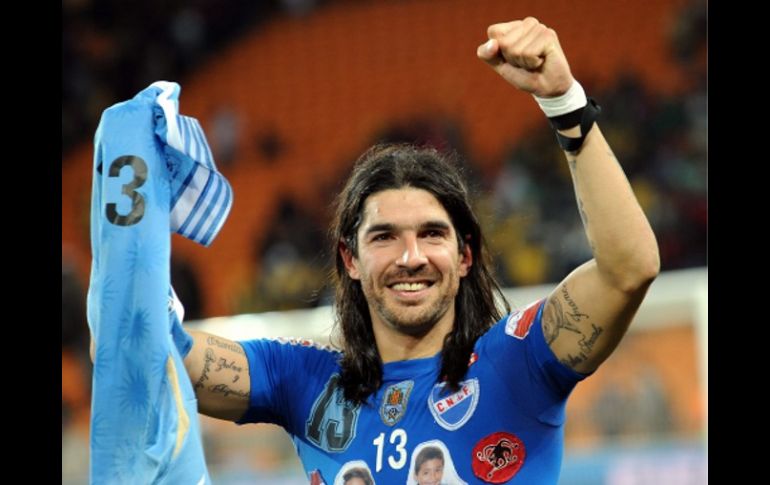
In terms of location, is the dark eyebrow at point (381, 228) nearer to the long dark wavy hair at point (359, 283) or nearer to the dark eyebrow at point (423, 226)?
the dark eyebrow at point (423, 226)

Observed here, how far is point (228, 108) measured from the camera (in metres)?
12.6

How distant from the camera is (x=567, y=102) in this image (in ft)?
8.43

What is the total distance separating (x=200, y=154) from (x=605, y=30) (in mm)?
8757

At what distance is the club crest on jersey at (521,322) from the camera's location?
2.87 metres

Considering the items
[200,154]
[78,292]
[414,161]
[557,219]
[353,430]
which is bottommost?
[78,292]

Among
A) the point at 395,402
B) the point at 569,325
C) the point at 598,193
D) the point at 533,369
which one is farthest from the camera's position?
the point at 395,402

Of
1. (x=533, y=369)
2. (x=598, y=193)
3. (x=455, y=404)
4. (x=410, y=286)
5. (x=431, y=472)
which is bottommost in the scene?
(x=431, y=472)

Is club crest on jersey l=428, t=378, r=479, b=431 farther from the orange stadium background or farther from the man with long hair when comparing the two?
the orange stadium background

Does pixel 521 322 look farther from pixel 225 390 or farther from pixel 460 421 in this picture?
pixel 225 390

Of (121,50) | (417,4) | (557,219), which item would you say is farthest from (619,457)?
(121,50)

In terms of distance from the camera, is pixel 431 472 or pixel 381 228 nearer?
pixel 431 472

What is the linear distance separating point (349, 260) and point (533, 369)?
29.8 inches

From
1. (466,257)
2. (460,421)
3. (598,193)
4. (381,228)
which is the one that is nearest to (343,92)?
(466,257)
